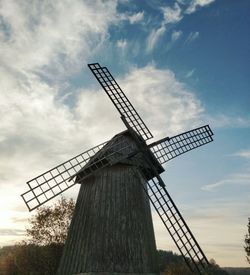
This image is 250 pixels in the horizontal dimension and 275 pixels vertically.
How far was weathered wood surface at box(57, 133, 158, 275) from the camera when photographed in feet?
46.1

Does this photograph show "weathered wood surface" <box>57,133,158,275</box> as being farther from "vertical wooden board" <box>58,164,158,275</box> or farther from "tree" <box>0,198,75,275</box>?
"tree" <box>0,198,75,275</box>

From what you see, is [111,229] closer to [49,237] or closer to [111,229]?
[111,229]

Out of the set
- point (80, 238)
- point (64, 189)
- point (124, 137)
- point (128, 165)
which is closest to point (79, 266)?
point (80, 238)

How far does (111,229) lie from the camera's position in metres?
14.7

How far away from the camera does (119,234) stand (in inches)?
578

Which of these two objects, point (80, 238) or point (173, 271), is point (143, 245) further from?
point (173, 271)

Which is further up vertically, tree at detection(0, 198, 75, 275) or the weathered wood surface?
tree at detection(0, 198, 75, 275)

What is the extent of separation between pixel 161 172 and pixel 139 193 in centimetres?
318

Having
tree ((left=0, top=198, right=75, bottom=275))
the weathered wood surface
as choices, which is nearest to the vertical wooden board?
the weathered wood surface

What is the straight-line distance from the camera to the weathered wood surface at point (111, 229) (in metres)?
14.1

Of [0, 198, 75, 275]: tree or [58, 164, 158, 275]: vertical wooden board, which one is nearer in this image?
[58, 164, 158, 275]: vertical wooden board

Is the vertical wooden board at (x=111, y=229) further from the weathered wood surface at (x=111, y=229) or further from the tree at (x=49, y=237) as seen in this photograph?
the tree at (x=49, y=237)

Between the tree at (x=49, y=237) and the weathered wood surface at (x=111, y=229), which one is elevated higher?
the tree at (x=49, y=237)

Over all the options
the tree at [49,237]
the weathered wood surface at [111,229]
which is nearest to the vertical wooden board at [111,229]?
the weathered wood surface at [111,229]
